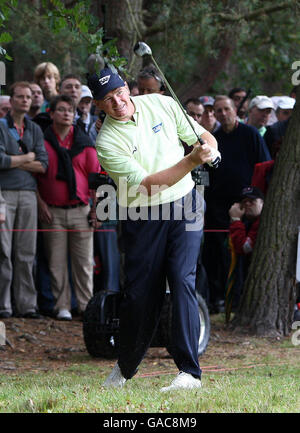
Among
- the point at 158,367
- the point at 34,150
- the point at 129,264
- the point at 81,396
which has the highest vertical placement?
the point at 34,150

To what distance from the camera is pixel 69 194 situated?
1057cm

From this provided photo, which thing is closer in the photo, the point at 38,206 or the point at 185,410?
the point at 185,410

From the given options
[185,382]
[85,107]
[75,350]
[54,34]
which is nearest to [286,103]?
[85,107]

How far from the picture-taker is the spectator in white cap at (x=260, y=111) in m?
11.8

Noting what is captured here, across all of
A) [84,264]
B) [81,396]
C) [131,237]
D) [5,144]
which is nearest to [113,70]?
[131,237]

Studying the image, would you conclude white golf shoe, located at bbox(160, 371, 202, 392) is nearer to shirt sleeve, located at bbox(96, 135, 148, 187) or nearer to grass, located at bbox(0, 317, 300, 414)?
grass, located at bbox(0, 317, 300, 414)

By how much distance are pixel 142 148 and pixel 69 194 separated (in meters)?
4.60

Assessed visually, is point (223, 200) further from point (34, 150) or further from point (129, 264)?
point (129, 264)

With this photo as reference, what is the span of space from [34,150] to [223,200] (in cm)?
254

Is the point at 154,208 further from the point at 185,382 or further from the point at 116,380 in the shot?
the point at 116,380

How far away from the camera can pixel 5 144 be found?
10047 mm

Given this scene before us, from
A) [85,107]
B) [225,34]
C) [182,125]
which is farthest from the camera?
[225,34]
